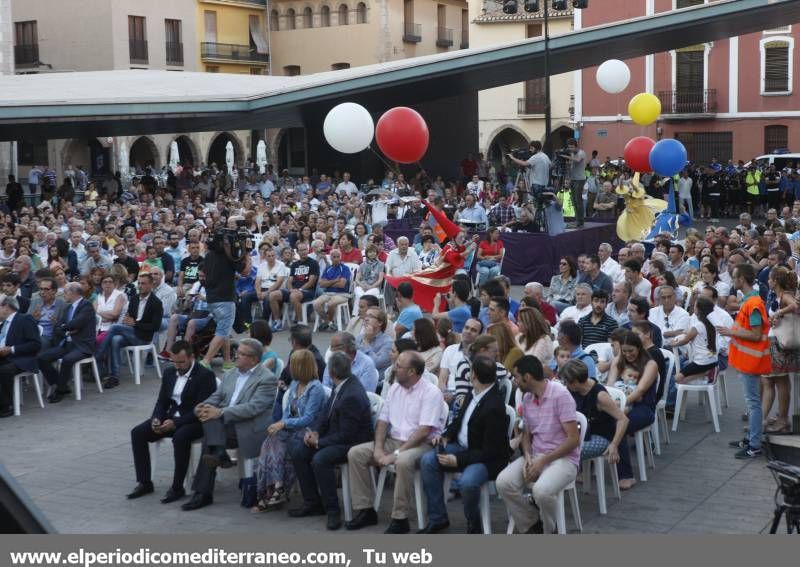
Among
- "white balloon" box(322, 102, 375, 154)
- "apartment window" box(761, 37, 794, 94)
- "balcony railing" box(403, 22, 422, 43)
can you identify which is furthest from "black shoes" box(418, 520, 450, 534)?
"balcony railing" box(403, 22, 422, 43)

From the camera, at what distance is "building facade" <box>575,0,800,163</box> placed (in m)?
40.4

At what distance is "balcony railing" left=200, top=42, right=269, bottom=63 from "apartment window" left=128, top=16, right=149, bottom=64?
330 centimetres

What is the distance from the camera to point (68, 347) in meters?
10.7

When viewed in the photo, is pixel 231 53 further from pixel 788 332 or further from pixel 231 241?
pixel 788 332

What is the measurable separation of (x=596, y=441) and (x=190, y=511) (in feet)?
8.62

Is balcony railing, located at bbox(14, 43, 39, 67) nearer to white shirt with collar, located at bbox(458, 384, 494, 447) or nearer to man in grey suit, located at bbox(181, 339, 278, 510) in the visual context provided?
man in grey suit, located at bbox(181, 339, 278, 510)

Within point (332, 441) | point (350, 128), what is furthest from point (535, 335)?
point (350, 128)

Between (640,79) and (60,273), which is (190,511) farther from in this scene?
(640,79)

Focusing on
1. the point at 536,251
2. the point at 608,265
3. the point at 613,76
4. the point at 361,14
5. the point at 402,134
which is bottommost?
the point at 536,251

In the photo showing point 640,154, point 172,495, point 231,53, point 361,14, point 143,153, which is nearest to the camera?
point 172,495

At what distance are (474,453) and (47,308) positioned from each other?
19.5ft

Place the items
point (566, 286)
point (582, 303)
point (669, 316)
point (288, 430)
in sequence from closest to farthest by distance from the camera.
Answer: point (288, 430), point (669, 316), point (582, 303), point (566, 286)

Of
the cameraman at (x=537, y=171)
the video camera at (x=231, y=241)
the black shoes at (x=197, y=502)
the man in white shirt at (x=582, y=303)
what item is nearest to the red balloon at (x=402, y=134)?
the cameraman at (x=537, y=171)

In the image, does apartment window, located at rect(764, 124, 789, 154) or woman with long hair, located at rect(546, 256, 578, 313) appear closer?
woman with long hair, located at rect(546, 256, 578, 313)
